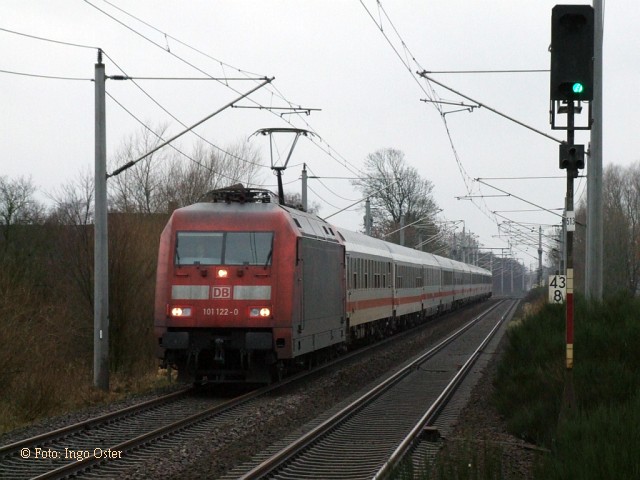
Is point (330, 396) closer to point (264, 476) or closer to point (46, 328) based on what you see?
point (46, 328)

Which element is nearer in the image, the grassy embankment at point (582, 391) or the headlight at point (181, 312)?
the grassy embankment at point (582, 391)

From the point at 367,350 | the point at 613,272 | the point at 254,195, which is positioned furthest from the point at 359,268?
the point at 613,272

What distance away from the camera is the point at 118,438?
12.4 m

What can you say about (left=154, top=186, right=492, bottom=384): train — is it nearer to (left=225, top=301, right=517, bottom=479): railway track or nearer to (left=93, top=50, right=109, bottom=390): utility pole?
(left=93, top=50, right=109, bottom=390): utility pole

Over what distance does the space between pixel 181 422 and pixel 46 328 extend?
7.97m

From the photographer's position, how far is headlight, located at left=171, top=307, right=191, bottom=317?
16875 millimetres

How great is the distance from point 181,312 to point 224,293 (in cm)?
77

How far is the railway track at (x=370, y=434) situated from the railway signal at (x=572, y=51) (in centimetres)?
455

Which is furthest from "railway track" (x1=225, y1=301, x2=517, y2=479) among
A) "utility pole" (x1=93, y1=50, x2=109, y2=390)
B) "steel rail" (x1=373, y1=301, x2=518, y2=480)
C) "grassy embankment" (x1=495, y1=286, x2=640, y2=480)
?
"utility pole" (x1=93, y1=50, x2=109, y2=390)

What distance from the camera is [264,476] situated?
10.1 meters

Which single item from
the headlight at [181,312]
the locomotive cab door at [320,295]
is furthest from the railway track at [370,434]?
the headlight at [181,312]

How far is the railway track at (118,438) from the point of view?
10305 mm

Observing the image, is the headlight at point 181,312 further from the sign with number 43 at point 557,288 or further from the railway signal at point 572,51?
the sign with number 43 at point 557,288

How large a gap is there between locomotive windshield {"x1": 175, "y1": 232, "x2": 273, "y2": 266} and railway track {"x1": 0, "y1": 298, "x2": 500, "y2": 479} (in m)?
2.24
